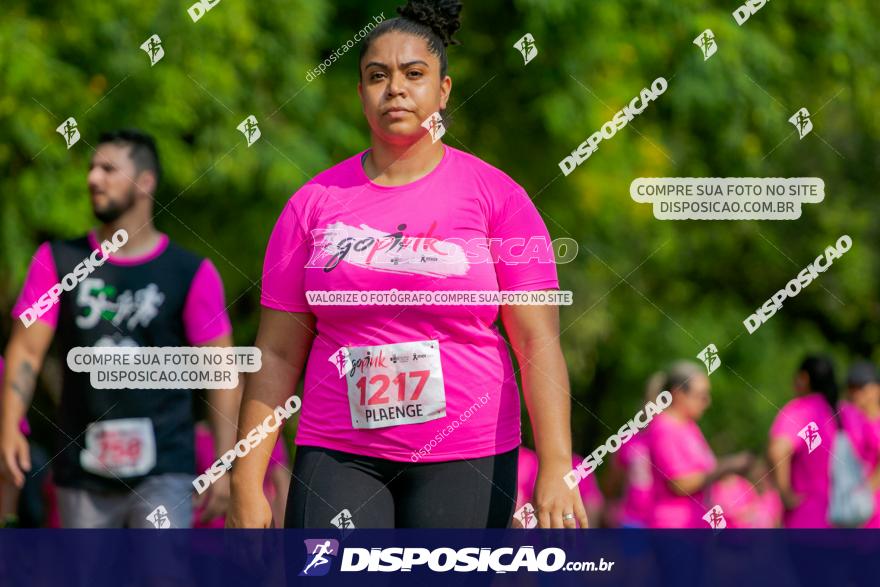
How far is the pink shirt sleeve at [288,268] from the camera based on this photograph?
12.2 feet

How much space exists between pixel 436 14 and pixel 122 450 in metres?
2.01

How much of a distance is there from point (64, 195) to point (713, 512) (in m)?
3.59

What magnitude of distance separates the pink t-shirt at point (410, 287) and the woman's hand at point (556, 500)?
0.13 meters

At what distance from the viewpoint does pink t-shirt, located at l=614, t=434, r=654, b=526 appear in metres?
6.03

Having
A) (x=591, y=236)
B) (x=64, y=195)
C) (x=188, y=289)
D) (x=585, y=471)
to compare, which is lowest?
(x=585, y=471)

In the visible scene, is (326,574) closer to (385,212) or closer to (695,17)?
(385,212)

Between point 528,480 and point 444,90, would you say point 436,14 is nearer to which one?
point 444,90

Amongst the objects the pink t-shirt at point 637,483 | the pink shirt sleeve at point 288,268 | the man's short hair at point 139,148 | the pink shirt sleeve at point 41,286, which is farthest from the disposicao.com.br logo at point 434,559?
the man's short hair at point 139,148

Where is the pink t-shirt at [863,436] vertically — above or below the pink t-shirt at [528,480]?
above

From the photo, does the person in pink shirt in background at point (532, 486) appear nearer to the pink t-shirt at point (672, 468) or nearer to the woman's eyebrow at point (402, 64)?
the pink t-shirt at point (672, 468)

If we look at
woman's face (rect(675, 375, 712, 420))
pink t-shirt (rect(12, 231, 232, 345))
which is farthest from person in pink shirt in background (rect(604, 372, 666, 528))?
pink t-shirt (rect(12, 231, 232, 345))

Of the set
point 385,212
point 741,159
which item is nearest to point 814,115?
point 741,159

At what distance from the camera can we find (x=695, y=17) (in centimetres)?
771

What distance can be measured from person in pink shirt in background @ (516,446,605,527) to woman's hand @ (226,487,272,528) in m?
1.99
